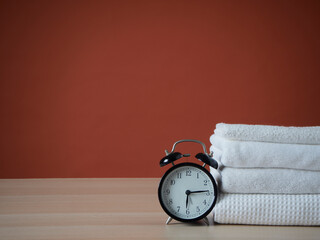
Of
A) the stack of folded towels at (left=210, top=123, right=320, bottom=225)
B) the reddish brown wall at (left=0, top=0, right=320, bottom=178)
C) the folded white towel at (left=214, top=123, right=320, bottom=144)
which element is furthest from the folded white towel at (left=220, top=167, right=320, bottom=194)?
the reddish brown wall at (left=0, top=0, right=320, bottom=178)

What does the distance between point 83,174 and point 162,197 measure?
121 cm

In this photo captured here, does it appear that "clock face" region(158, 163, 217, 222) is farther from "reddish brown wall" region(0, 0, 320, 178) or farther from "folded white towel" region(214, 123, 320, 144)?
"reddish brown wall" region(0, 0, 320, 178)

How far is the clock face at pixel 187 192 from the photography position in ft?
3.98

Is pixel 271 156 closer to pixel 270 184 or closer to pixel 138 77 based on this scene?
pixel 270 184

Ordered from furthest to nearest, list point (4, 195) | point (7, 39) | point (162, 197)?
point (7, 39), point (4, 195), point (162, 197)

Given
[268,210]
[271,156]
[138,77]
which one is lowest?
[268,210]

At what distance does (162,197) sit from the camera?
3.99 ft

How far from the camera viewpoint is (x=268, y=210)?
3.99ft

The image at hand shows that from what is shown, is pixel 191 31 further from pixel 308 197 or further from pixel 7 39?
pixel 308 197

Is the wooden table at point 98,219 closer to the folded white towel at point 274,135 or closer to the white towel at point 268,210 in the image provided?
the white towel at point 268,210

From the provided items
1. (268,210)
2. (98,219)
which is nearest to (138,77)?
(98,219)

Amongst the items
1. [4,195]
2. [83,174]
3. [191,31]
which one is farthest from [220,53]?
[4,195]

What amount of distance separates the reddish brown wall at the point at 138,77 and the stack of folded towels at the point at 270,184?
113cm

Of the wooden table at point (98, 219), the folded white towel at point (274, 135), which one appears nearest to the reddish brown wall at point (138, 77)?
the wooden table at point (98, 219)
